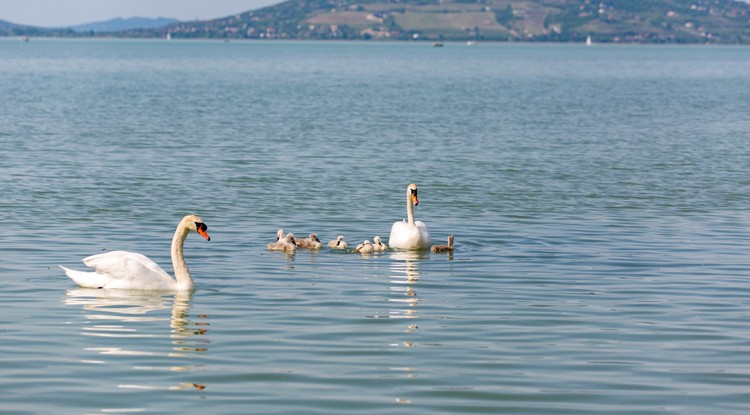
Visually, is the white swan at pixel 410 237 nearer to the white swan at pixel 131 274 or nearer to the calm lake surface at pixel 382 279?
the calm lake surface at pixel 382 279

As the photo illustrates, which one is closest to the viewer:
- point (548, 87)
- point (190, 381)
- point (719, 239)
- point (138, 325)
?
point (190, 381)

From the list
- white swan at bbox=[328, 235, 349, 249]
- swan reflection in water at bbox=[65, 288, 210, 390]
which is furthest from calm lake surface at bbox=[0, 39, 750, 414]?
white swan at bbox=[328, 235, 349, 249]

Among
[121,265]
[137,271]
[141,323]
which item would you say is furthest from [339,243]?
[141,323]

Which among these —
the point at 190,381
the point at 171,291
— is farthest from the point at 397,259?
the point at 190,381

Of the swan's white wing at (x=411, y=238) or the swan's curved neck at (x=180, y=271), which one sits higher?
the swan's curved neck at (x=180, y=271)

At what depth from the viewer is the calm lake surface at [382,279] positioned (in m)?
13.7

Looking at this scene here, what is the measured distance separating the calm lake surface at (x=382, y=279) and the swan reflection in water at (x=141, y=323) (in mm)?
51

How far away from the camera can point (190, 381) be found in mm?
13883

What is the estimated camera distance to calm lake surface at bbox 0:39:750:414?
541 inches


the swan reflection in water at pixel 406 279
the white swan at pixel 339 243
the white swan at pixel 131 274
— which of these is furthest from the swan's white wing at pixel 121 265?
the white swan at pixel 339 243

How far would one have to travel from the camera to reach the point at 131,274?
18578 mm

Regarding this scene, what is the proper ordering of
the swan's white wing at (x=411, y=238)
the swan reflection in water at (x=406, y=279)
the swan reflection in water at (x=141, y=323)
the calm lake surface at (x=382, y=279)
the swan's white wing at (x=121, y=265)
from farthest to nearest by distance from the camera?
the swan's white wing at (x=411, y=238) → the swan's white wing at (x=121, y=265) → the swan reflection in water at (x=406, y=279) → the swan reflection in water at (x=141, y=323) → the calm lake surface at (x=382, y=279)

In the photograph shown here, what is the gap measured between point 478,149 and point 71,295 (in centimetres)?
2920

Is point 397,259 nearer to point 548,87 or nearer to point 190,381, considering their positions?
point 190,381
